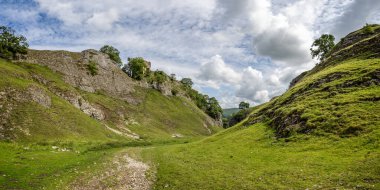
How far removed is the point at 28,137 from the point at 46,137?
4267 mm

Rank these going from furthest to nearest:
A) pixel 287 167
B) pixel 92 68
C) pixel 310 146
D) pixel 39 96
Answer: pixel 92 68 < pixel 39 96 < pixel 310 146 < pixel 287 167

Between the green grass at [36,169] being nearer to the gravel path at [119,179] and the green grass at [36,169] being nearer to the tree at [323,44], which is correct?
the gravel path at [119,179]

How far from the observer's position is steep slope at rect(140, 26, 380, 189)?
25.5 m

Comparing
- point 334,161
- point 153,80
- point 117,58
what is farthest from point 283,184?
point 117,58

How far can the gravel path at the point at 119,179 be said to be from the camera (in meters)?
27.3

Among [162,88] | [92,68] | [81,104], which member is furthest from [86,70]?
[162,88]

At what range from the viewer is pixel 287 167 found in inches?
1183

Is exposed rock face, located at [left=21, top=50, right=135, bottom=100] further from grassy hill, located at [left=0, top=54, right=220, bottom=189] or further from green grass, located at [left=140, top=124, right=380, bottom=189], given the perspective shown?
green grass, located at [left=140, top=124, right=380, bottom=189]

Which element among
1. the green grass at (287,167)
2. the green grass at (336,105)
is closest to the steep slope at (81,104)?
the green grass at (287,167)

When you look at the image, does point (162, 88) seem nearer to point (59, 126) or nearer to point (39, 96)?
point (39, 96)

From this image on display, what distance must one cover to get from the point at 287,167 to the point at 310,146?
27.8 feet

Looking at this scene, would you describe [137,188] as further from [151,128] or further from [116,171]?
[151,128]

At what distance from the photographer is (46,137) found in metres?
60.4

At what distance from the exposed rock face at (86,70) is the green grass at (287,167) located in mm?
95468
